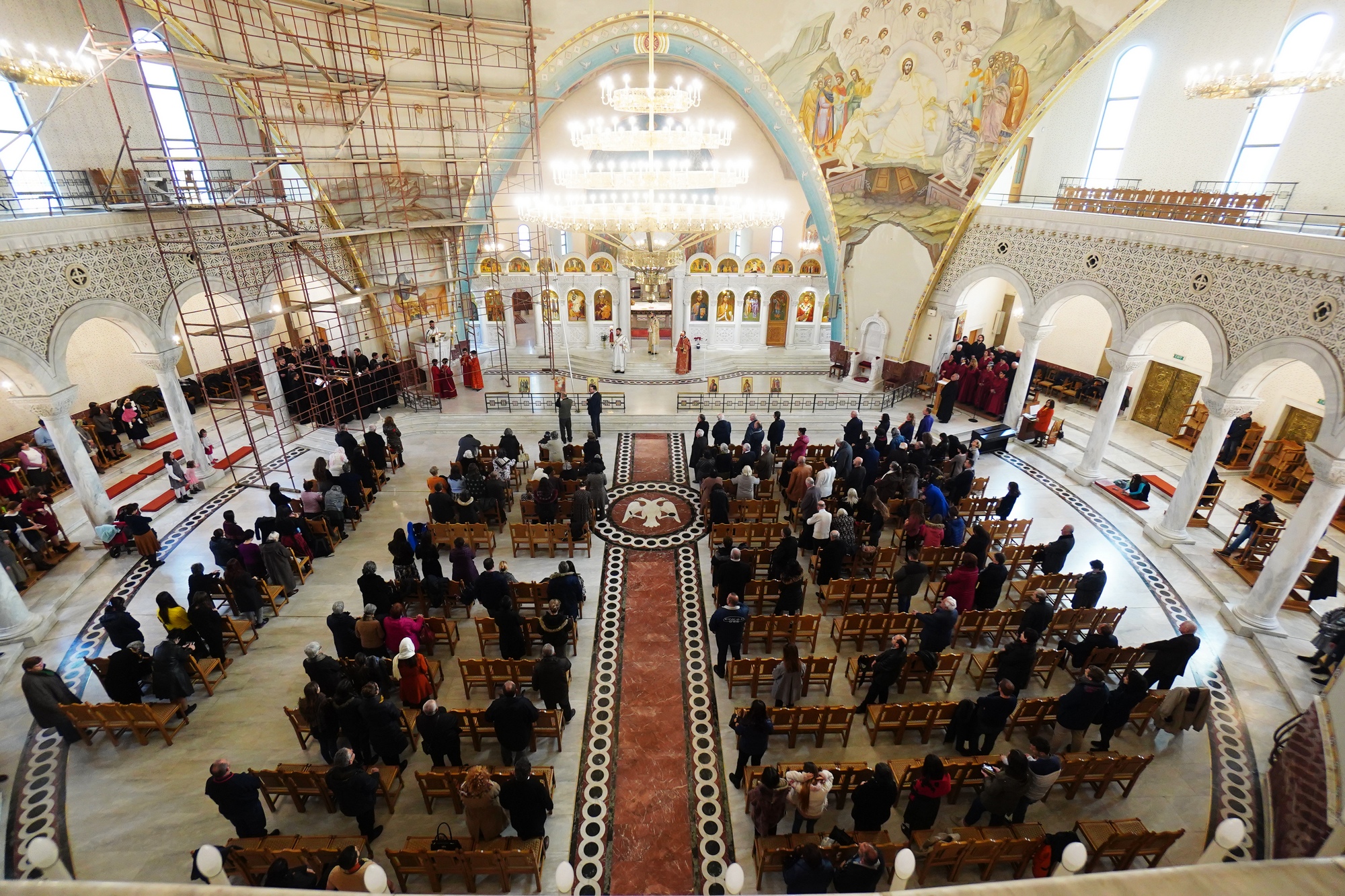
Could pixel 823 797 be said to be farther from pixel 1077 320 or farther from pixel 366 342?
pixel 366 342

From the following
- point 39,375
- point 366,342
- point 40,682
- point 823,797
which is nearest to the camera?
point 823,797

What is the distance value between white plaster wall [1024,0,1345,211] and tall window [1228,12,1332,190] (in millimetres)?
137

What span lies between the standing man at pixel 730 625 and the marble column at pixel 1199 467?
8085mm

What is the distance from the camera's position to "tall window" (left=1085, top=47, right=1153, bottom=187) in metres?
14.2

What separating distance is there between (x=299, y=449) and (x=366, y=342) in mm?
6938

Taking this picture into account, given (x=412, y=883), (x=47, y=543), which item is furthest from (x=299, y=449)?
(x=412, y=883)

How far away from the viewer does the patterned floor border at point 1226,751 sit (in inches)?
226

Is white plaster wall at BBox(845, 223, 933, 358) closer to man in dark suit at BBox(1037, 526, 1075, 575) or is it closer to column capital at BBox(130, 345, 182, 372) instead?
man in dark suit at BBox(1037, 526, 1075, 575)

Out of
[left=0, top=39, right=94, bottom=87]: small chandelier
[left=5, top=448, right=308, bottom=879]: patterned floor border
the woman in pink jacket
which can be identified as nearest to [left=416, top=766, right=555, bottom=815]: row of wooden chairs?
the woman in pink jacket

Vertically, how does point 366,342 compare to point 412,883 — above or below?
above

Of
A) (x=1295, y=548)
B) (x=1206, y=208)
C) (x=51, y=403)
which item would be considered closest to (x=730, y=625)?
(x=1295, y=548)

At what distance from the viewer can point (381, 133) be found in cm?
1478

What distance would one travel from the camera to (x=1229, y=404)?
9367mm

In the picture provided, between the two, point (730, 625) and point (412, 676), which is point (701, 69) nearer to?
point (730, 625)
